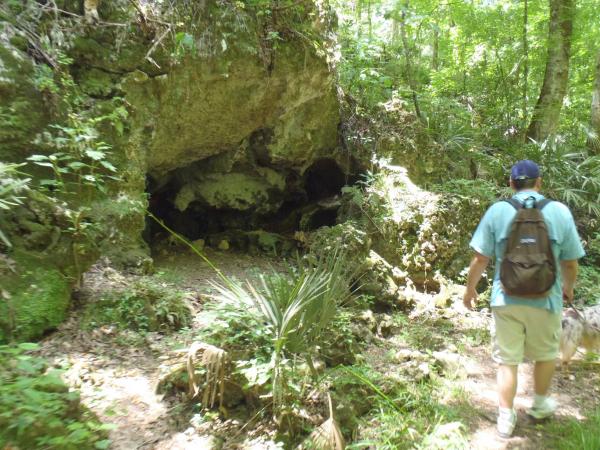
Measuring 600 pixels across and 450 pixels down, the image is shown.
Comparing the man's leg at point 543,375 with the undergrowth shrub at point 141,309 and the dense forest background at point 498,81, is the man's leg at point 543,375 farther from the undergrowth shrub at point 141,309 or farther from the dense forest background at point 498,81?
the dense forest background at point 498,81

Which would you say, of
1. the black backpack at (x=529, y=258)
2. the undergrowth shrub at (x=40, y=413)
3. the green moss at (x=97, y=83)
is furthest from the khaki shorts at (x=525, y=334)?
the green moss at (x=97, y=83)

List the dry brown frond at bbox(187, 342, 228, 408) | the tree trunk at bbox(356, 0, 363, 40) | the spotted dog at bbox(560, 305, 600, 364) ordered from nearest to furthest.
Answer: the dry brown frond at bbox(187, 342, 228, 408) < the spotted dog at bbox(560, 305, 600, 364) < the tree trunk at bbox(356, 0, 363, 40)

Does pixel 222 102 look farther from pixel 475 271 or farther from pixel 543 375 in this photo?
pixel 543 375

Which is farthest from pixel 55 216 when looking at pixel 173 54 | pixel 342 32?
pixel 342 32

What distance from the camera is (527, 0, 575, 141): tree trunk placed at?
8.43m

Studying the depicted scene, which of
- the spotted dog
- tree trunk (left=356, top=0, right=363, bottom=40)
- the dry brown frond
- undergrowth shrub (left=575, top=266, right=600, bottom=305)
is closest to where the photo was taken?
the dry brown frond

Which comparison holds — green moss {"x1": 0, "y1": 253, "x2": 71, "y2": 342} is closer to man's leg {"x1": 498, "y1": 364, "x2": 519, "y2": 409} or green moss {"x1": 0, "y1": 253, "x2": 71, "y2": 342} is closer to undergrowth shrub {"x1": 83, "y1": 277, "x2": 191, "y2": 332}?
undergrowth shrub {"x1": 83, "y1": 277, "x2": 191, "y2": 332}

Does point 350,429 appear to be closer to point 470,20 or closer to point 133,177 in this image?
point 133,177

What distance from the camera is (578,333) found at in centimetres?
381

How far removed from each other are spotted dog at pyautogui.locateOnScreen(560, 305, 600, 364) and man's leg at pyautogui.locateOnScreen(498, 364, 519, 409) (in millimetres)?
1345

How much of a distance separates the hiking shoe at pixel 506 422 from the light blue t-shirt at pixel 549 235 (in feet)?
2.45

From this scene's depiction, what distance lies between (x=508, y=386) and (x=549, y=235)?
3.55 feet

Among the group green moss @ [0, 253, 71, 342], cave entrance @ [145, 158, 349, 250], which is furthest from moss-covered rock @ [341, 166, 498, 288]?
green moss @ [0, 253, 71, 342]

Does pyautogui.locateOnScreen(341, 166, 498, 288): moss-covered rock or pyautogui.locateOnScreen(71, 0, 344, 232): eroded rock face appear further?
pyautogui.locateOnScreen(341, 166, 498, 288): moss-covered rock
